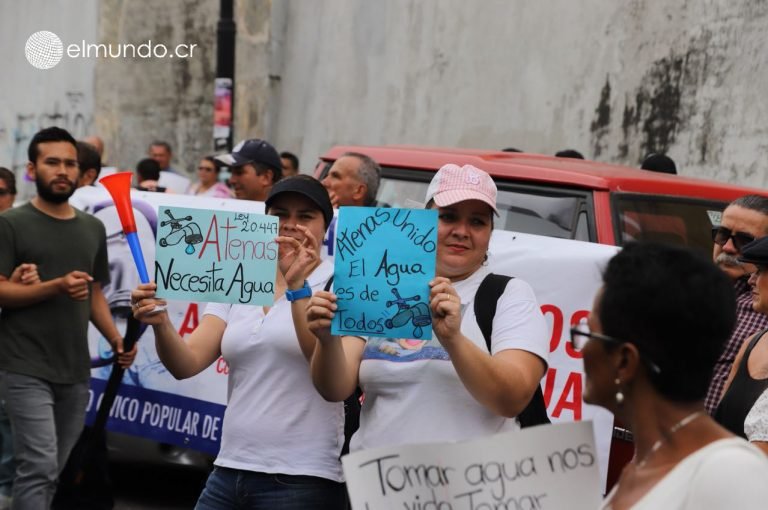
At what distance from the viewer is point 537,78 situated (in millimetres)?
14422

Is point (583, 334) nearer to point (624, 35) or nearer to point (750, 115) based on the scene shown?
point (750, 115)

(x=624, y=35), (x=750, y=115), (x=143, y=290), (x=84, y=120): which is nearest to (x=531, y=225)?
(x=143, y=290)

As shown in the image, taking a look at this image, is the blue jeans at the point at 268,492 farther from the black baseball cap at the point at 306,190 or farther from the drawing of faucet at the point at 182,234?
the black baseball cap at the point at 306,190

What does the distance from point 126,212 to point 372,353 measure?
1.10 metres

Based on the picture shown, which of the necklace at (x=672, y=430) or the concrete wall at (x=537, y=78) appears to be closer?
the necklace at (x=672, y=430)

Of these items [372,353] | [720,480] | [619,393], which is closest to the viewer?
[720,480]

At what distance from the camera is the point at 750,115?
11555 millimetres

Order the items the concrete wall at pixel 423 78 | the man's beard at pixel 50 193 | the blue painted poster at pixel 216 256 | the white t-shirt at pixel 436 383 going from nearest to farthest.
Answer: the white t-shirt at pixel 436 383 < the blue painted poster at pixel 216 256 < the man's beard at pixel 50 193 < the concrete wall at pixel 423 78

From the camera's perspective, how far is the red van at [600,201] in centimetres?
650

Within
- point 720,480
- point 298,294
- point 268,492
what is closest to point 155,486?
point 268,492

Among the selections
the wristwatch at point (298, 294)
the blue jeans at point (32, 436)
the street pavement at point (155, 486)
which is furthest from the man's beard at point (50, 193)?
the wristwatch at point (298, 294)

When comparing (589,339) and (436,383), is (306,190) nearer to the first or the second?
(436,383)

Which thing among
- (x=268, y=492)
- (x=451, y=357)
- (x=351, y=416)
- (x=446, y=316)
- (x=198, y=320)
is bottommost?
(x=198, y=320)

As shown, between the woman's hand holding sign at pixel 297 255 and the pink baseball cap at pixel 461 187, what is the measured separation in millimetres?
466
